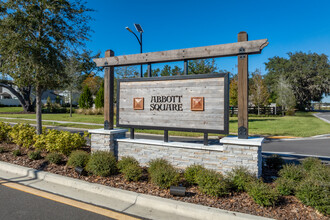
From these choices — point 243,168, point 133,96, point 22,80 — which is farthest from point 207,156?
point 22,80

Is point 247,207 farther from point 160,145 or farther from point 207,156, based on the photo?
point 160,145

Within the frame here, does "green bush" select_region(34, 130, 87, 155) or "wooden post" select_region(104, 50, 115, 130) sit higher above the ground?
"wooden post" select_region(104, 50, 115, 130)

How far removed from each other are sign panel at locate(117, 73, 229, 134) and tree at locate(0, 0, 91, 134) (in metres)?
3.97

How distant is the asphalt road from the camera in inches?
132

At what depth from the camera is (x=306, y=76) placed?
50.6 m

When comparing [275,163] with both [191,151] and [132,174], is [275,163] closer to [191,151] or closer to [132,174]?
Answer: [191,151]

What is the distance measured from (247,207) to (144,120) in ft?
11.0

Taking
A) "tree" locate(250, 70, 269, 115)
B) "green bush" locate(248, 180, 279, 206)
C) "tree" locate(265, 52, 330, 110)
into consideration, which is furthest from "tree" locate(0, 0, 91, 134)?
"tree" locate(265, 52, 330, 110)

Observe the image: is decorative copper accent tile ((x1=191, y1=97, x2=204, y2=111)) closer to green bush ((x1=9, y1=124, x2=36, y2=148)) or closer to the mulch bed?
the mulch bed

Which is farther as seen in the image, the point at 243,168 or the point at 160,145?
the point at 160,145

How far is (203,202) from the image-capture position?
3629 mm

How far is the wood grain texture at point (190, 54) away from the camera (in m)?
4.62

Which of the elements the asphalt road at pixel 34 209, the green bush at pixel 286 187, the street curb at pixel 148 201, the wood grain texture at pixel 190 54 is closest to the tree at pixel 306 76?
the wood grain texture at pixel 190 54

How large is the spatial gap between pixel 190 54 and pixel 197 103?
1.19 meters
